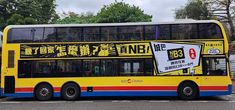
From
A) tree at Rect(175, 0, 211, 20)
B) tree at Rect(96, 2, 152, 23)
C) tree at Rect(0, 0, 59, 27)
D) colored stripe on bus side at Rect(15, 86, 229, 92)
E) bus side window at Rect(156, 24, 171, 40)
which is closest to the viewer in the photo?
colored stripe on bus side at Rect(15, 86, 229, 92)

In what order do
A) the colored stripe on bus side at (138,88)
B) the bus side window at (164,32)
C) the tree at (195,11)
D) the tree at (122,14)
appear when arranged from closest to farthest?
the colored stripe on bus side at (138,88) → the bus side window at (164,32) → the tree at (122,14) → the tree at (195,11)

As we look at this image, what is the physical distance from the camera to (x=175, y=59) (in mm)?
20219

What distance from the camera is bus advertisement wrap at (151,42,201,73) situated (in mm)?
20094

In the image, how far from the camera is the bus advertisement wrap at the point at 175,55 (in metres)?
20.1

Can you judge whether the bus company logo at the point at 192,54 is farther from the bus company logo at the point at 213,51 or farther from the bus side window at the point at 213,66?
the bus company logo at the point at 213,51

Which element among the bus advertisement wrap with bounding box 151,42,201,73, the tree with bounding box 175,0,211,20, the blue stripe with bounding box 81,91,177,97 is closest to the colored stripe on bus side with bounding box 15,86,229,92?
the blue stripe with bounding box 81,91,177,97

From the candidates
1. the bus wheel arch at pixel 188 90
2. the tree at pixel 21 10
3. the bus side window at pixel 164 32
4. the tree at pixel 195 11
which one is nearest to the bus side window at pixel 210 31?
the bus side window at pixel 164 32

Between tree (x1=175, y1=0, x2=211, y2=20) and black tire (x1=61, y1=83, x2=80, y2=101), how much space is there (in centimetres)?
3907

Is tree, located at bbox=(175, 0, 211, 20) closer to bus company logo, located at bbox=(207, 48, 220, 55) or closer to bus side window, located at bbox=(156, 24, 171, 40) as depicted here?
bus company logo, located at bbox=(207, 48, 220, 55)

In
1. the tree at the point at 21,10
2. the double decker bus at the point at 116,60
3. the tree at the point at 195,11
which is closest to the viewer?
the double decker bus at the point at 116,60

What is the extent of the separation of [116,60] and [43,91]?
12.5 ft

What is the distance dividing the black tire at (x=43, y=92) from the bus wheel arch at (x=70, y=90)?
59cm

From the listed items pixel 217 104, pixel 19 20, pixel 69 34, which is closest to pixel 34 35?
pixel 69 34

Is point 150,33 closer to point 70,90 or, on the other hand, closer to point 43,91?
point 70,90
